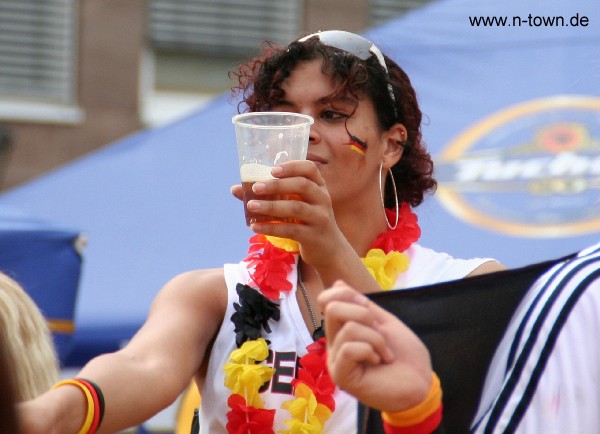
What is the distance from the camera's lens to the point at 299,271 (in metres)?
2.60

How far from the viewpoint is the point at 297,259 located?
2.62 metres

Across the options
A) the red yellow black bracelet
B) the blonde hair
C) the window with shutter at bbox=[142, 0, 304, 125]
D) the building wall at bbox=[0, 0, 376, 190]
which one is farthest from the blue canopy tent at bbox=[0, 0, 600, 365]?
the window with shutter at bbox=[142, 0, 304, 125]

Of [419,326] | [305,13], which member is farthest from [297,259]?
[305,13]

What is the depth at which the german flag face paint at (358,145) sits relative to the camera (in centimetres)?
244

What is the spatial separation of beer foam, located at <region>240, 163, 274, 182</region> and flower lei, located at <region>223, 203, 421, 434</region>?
1.45ft

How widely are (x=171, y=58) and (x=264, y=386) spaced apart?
876 centimetres

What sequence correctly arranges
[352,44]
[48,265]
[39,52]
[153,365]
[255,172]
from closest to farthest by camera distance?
1. [255,172]
2. [153,365]
3. [352,44]
4. [48,265]
5. [39,52]

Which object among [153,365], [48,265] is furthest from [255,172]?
[48,265]

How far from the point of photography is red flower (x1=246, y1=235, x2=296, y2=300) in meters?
2.52

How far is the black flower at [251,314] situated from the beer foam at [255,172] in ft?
1.42

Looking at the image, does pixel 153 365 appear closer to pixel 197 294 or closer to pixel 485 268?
pixel 197 294

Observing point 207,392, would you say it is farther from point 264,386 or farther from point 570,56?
point 570,56

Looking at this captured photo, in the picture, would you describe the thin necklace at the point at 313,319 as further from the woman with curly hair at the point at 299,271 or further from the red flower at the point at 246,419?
the red flower at the point at 246,419

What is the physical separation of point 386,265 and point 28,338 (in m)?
0.91
